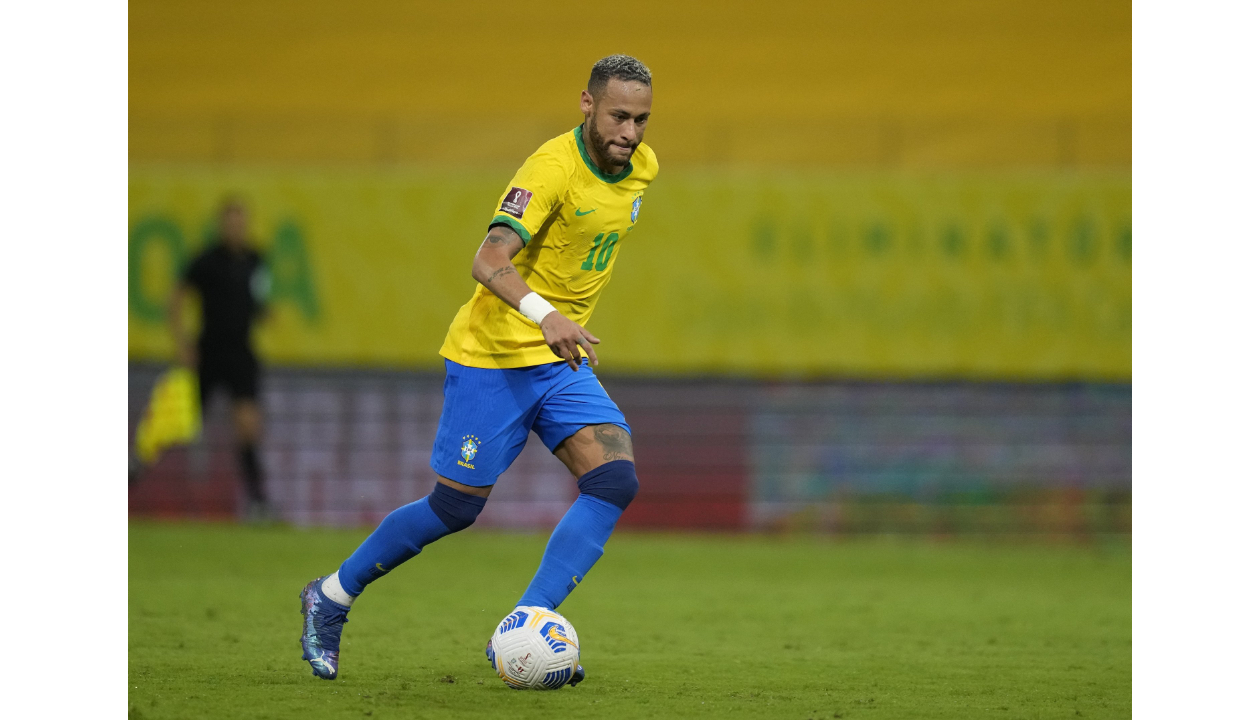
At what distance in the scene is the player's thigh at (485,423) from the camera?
4.36m

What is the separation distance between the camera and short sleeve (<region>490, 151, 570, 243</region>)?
4.14 meters

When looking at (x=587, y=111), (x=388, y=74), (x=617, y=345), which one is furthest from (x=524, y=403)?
(x=388, y=74)

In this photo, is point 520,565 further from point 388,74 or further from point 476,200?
point 388,74

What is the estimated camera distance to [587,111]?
4.32m

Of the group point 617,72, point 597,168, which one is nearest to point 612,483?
point 597,168

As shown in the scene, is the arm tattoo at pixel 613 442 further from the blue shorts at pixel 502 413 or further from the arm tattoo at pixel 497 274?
the arm tattoo at pixel 497 274

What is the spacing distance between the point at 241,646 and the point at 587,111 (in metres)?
2.44

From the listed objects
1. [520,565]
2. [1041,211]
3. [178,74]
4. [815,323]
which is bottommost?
[520,565]

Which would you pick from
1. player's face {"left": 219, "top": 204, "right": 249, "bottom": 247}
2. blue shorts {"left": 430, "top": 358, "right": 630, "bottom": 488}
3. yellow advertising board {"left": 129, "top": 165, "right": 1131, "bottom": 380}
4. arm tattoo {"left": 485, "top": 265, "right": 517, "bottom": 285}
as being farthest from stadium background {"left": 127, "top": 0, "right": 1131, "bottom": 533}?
arm tattoo {"left": 485, "top": 265, "right": 517, "bottom": 285}

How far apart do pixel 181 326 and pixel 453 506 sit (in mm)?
6285

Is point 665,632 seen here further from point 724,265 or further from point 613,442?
point 724,265

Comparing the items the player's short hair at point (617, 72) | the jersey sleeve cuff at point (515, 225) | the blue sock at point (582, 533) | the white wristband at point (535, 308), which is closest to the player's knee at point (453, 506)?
the blue sock at point (582, 533)

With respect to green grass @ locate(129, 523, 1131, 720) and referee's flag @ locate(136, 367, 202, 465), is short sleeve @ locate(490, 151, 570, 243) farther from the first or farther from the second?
referee's flag @ locate(136, 367, 202, 465)

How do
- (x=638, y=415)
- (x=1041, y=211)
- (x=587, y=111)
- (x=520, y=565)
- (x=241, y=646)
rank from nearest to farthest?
(x=587, y=111) < (x=241, y=646) < (x=520, y=565) < (x=1041, y=211) < (x=638, y=415)
